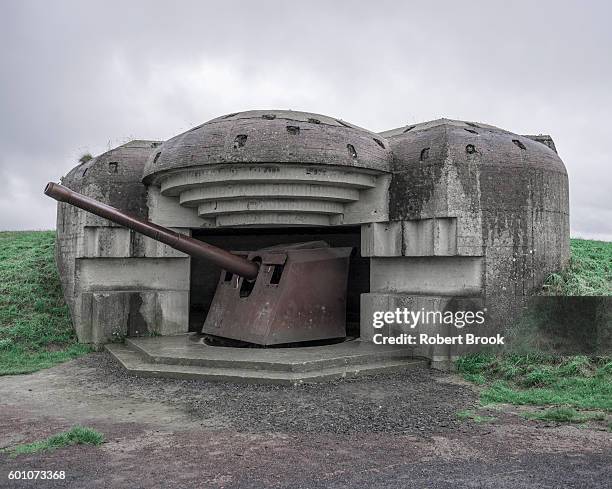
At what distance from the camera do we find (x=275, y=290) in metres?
8.31

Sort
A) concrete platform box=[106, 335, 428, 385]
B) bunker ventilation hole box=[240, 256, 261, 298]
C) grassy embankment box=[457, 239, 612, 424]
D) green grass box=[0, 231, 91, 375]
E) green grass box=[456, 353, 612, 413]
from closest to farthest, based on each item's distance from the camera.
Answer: grassy embankment box=[457, 239, 612, 424] → green grass box=[456, 353, 612, 413] → concrete platform box=[106, 335, 428, 385] → green grass box=[0, 231, 91, 375] → bunker ventilation hole box=[240, 256, 261, 298]

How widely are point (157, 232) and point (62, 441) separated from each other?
161 inches

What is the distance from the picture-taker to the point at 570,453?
4.15 m

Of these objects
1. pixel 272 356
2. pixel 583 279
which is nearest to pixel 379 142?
pixel 583 279

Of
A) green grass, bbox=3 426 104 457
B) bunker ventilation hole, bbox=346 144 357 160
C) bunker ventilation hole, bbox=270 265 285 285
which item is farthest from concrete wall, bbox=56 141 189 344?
green grass, bbox=3 426 104 457

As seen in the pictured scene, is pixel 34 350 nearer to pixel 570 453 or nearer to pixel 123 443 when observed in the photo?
pixel 123 443

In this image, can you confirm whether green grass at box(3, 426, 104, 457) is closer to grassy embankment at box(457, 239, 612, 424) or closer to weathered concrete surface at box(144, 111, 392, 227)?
grassy embankment at box(457, 239, 612, 424)

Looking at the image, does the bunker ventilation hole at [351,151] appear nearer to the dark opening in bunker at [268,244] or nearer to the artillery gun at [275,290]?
the artillery gun at [275,290]

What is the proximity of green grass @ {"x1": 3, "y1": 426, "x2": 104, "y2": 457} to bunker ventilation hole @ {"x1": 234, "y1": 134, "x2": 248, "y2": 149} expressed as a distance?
14.8ft

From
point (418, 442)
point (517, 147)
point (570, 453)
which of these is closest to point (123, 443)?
point (418, 442)

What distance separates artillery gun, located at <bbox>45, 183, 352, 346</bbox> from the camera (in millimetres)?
8125

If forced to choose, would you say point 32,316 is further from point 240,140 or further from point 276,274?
point 240,140

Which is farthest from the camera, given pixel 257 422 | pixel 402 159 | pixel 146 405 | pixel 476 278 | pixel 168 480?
pixel 402 159

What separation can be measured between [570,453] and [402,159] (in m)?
5.09
